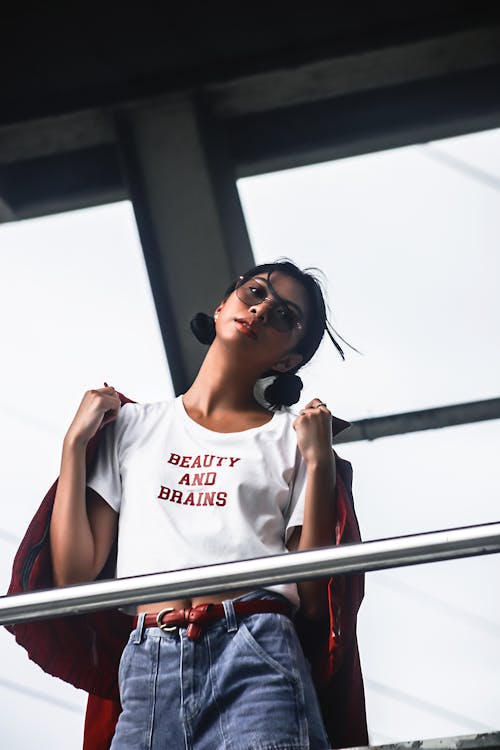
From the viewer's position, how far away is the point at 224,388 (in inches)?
55.5

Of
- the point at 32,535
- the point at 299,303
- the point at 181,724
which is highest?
the point at 299,303

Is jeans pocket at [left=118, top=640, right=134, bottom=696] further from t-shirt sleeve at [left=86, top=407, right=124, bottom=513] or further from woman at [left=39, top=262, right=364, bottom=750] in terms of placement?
t-shirt sleeve at [left=86, top=407, right=124, bottom=513]

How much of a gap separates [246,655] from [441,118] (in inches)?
60.4

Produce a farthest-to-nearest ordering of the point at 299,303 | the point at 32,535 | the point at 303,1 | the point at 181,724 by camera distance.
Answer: the point at 303,1, the point at 299,303, the point at 32,535, the point at 181,724

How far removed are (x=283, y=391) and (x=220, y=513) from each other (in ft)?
0.86

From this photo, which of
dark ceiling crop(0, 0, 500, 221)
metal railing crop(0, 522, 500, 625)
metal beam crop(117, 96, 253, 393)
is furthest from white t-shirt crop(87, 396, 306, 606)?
dark ceiling crop(0, 0, 500, 221)

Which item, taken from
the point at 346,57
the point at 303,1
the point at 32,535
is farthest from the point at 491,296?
the point at 32,535

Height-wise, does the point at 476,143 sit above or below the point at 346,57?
below

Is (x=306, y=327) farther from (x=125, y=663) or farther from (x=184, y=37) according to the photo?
(x=184, y=37)

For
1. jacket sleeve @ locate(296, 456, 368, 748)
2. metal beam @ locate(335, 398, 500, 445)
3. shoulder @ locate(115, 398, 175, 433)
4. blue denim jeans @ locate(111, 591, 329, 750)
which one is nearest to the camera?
blue denim jeans @ locate(111, 591, 329, 750)

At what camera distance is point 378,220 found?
7.66ft

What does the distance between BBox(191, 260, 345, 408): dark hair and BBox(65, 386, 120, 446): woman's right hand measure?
202mm

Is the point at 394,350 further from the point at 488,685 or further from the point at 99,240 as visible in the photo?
the point at 488,685

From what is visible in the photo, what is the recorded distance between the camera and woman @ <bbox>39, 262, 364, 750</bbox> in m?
1.09
